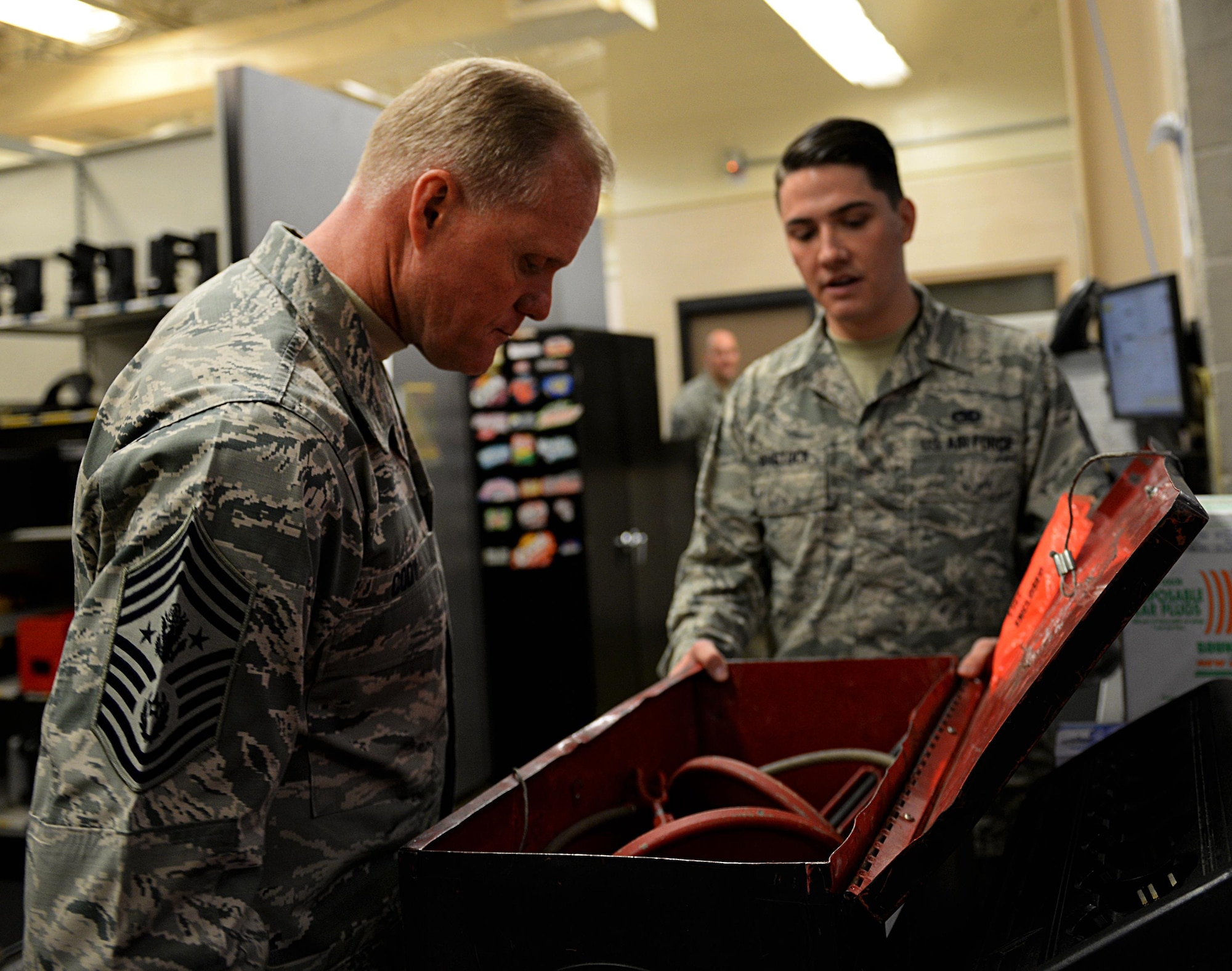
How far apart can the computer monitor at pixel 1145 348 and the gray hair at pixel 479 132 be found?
76.6 inches

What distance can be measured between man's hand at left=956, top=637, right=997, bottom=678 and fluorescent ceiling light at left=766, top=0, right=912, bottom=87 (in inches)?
205

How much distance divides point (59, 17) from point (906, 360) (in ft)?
18.9

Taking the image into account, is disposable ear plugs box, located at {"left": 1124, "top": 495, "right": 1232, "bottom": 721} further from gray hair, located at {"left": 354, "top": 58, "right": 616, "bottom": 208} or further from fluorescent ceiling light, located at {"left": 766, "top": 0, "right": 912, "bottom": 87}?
fluorescent ceiling light, located at {"left": 766, "top": 0, "right": 912, "bottom": 87}

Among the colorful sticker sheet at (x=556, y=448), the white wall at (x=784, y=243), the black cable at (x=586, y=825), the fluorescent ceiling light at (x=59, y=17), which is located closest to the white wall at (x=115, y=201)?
the colorful sticker sheet at (x=556, y=448)

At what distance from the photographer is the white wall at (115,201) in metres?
3.89

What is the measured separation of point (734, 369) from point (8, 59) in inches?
232

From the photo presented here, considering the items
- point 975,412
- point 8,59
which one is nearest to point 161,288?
point 975,412

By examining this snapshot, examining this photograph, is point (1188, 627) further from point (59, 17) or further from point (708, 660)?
point (59, 17)

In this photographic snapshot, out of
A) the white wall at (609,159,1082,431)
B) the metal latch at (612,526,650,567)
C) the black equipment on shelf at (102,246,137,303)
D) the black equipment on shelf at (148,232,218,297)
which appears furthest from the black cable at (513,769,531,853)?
the white wall at (609,159,1082,431)

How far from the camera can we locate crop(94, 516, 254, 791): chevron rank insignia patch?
74 cm

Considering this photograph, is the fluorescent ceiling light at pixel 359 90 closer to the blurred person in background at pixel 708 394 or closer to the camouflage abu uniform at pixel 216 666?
the blurred person in background at pixel 708 394

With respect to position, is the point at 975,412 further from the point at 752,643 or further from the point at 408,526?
the point at 408,526

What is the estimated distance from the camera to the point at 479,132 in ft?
3.20

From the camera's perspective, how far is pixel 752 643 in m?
1.99
